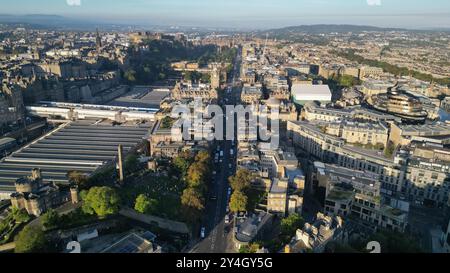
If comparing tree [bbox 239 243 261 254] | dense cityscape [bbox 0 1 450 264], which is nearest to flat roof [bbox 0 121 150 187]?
dense cityscape [bbox 0 1 450 264]

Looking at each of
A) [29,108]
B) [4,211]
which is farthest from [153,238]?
[29,108]

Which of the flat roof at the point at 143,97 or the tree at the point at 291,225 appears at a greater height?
the flat roof at the point at 143,97

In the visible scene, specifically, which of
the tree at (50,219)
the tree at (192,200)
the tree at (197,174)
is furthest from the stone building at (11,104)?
the tree at (192,200)

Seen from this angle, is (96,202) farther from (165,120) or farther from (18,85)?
(18,85)

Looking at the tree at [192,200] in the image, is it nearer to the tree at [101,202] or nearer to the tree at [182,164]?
the tree at [101,202]

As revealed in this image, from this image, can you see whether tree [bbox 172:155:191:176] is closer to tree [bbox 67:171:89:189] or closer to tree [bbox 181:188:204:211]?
tree [bbox 181:188:204:211]

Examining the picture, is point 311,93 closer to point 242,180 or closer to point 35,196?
point 242,180

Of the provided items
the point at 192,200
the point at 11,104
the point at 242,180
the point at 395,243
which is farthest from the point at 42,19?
the point at 395,243
